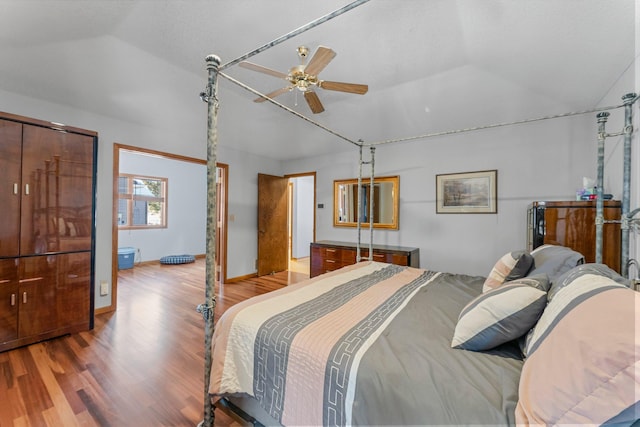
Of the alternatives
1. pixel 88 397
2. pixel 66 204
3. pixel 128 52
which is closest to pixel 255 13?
pixel 128 52

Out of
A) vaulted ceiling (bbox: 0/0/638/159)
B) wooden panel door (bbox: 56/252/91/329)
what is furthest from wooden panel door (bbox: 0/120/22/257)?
vaulted ceiling (bbox: 0/0/638/159)

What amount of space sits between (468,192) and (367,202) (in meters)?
1.53

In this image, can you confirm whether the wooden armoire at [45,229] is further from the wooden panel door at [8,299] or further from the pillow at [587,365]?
the pillow at [587,365]

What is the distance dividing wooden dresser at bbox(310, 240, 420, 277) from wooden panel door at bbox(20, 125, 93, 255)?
9.52ft

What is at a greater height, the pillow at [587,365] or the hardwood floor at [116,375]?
the pillow at [587,365]

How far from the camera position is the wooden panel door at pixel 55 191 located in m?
2.43

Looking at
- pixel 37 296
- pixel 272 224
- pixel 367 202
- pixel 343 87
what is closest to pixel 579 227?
pixel 343 87

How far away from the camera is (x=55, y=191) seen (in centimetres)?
258

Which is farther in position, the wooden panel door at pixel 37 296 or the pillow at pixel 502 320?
the wooden panel door at pixel 37 296

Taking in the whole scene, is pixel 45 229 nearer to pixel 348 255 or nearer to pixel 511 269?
pixel 348 255

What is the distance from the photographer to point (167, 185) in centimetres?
666

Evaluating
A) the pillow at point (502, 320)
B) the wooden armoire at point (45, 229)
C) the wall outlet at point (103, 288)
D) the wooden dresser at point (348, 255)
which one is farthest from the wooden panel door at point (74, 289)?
the pillow at point (502, 320)

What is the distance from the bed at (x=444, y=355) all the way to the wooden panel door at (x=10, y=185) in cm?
237

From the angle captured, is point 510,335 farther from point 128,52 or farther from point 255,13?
point 128,52
